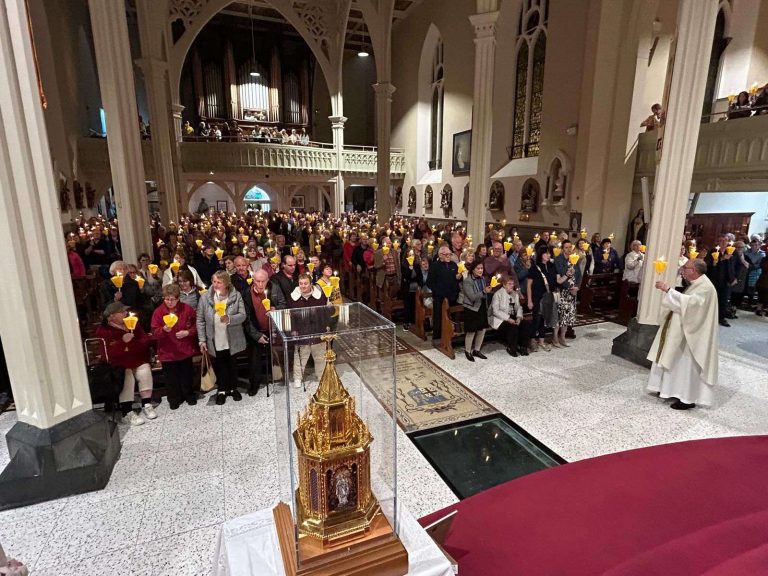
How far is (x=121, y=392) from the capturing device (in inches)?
180

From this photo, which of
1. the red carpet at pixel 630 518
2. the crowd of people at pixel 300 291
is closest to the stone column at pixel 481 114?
the crowd of people at pixel 300 291

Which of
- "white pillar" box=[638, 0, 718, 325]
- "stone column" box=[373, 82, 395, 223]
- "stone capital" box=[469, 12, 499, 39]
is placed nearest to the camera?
"white pillar" box=[638, 0, 718, 325]

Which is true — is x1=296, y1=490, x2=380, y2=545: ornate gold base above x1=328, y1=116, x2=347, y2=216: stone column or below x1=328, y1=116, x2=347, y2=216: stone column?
below

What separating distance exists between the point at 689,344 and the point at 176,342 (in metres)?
5.61

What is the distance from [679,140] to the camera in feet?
17.9

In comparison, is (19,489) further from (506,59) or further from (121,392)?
(506,59)

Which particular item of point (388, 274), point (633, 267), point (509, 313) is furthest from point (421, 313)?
Result: point (633, 267)

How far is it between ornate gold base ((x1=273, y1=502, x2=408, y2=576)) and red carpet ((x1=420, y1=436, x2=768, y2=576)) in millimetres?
543

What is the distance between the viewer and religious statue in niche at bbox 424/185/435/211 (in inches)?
837

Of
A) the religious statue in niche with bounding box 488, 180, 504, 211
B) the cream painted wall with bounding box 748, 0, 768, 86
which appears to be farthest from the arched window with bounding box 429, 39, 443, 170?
the cream painted wall with bounding box 748, 0, 768, 86

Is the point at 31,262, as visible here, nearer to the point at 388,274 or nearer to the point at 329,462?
the point at 329,462

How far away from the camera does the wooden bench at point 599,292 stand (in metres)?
8.58

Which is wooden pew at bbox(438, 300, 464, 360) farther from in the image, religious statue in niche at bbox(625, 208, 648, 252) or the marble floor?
religious statue in niche at bbox(625, 208, 648, 252)

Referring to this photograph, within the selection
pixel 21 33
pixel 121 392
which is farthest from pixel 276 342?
pixel 121 392
